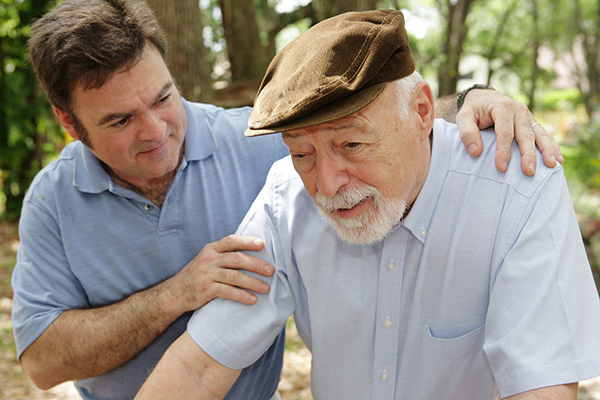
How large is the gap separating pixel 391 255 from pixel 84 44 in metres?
1.32

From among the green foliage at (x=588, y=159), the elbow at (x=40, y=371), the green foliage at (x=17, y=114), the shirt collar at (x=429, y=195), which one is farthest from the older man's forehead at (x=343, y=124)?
the green foliage at (x=588, y=159)

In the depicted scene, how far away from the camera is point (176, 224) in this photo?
7.39 feet

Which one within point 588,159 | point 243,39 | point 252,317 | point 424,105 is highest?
point 424,105

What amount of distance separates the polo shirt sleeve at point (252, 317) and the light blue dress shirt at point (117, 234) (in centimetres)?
38

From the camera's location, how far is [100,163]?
2303mm

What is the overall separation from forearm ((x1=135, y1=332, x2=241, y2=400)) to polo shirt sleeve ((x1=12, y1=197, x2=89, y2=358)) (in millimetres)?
635

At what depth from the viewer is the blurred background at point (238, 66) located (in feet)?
13.0

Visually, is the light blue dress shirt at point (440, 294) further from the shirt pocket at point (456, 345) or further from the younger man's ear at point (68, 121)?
the younger man's ear at point (68, 121)

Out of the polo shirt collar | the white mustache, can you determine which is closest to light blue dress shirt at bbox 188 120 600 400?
the white mustache

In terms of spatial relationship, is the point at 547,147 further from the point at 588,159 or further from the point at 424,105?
the point at 588,159

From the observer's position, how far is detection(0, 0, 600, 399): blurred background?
396cm

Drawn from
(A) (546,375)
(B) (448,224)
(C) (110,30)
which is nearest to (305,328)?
(B) (448,224)

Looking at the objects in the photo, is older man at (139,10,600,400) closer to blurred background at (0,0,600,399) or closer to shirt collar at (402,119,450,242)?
shirt collar at (402,119,450,242)

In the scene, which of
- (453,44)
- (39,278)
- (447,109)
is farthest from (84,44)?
(453,44)
